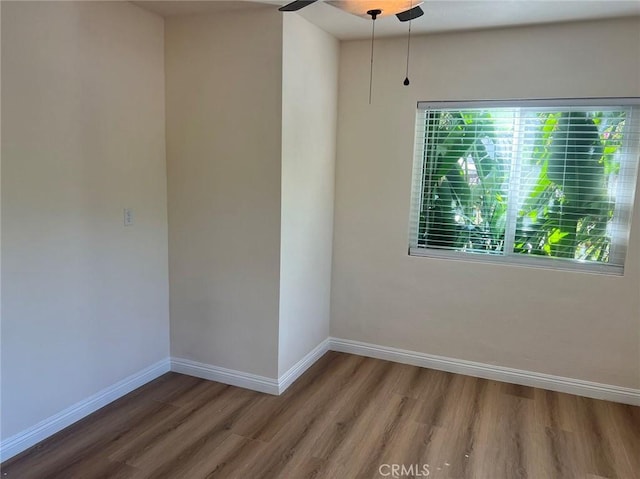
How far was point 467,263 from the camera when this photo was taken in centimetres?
328

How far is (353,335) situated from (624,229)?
2045 millimetres

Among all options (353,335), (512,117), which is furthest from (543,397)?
(512,117)

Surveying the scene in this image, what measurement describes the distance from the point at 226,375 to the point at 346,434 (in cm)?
99

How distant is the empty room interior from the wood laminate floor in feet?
0.06

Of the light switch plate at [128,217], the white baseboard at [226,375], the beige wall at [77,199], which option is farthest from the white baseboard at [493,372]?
the light switch plate at [128,217]

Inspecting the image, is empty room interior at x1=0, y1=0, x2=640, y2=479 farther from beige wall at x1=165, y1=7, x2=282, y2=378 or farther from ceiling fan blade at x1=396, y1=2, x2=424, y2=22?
ceiling fan blade at x1=396, y1=2, x2=424, y2=22

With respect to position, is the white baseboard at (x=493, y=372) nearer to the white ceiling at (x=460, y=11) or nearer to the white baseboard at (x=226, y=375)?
the white baseboard at (x=226, y=375)

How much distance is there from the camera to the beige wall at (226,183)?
277 cm

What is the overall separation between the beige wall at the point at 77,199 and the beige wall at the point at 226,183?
153 mm

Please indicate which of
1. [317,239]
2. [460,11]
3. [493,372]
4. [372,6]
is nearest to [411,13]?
[372,6]

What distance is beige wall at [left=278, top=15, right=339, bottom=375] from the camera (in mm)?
2832

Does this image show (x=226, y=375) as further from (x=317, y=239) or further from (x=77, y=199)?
(x=77, y=199)

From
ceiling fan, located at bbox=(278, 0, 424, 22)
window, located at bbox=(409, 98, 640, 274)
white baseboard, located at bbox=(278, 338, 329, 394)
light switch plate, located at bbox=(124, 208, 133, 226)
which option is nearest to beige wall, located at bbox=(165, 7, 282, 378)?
white baseboard, located at bbox=(278, 338, 329, 394)

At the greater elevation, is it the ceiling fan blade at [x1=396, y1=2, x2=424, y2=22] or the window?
the ceiling fan blade at [x1=396, y1=2, x2=424, y2=22]
